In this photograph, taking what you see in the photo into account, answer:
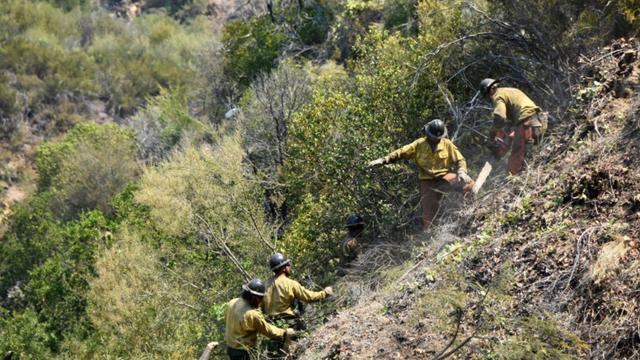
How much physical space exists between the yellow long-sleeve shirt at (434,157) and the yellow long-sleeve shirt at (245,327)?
9.55ft

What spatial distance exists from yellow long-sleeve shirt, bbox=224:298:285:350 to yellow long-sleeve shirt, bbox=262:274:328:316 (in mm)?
474

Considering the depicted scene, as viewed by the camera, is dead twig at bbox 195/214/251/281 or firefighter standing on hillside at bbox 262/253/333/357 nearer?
firefighter standing on hillside at bbox 262/253/333/357

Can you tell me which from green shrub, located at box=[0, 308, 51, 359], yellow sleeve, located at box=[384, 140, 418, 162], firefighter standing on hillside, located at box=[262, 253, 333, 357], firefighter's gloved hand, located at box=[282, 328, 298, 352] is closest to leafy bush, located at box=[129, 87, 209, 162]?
green shrub, located at box=[0, 308, 51, 359]

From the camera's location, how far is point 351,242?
12016 mm

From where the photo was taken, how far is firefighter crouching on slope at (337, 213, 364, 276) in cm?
1202

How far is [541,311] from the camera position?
777 cm

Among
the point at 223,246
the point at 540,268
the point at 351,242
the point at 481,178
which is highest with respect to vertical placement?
the point at 540,268

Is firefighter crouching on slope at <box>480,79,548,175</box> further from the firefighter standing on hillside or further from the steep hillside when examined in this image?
the firefighter standing on hillside

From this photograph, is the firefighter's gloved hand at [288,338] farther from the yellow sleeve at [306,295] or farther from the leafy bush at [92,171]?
the leafy bush at [92,171]

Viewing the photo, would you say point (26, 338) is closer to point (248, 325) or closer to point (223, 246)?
point (223, 246)

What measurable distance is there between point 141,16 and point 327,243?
1957 inches

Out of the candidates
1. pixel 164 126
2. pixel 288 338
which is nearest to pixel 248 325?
pixel 288 338

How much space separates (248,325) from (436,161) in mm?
3332

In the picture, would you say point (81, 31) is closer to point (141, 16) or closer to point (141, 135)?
point (141, 16)
